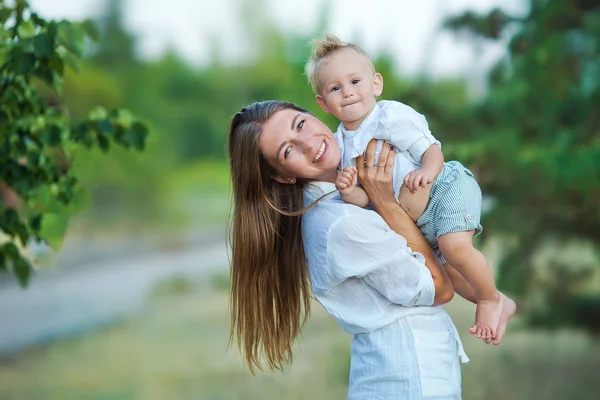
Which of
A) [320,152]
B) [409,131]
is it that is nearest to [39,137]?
[320,152]

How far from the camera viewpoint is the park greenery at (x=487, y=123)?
4.31 metres

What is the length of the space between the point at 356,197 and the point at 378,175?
0.18ft

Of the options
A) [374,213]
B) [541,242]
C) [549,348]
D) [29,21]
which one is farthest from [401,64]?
[374,213]

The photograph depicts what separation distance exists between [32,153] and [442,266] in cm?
98

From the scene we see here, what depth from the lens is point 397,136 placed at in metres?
1.55

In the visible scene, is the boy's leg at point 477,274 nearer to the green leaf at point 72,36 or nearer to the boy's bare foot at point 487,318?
the boy's bare foot at point 487,318

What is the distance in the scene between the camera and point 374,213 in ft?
4.96

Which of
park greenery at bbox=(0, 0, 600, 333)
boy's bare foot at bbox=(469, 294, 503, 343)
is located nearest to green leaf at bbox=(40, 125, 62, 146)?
boy's bare foot at bbox=(469, 294, 503, 343)

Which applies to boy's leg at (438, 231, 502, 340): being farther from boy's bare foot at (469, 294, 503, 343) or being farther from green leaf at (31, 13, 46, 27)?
green leaf at (31, 13, 46, 27)

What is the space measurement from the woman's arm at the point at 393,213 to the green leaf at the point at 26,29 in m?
0.84

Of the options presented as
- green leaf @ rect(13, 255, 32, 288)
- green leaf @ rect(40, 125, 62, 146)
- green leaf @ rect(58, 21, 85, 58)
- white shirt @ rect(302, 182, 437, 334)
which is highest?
green leaf @ rect(58, 21, 85, 58)

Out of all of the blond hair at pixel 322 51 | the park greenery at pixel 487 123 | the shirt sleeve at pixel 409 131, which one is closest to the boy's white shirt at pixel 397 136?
the shirt sleeve at pixel 409 131

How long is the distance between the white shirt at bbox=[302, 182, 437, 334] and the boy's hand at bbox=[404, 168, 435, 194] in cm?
7

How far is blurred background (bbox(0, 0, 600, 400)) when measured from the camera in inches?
203
